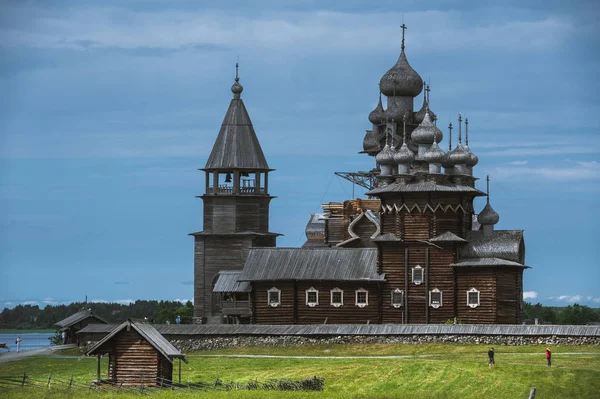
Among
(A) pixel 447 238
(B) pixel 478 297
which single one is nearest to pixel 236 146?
(A) pixel 447 238

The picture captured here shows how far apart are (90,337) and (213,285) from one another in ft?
42.8

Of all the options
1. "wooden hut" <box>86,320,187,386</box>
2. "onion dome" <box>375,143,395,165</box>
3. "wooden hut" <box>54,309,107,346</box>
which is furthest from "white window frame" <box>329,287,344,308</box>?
"wooden hut" <box>86,320,187,386</box>

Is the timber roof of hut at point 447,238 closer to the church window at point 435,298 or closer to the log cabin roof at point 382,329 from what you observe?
the church window at point 435,298

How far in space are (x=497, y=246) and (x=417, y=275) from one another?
14.2ft

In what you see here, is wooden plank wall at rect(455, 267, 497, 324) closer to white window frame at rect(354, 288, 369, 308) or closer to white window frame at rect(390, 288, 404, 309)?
white window frame at rect(390, 288, 404, 309)

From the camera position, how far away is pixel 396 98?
85625 millimetres

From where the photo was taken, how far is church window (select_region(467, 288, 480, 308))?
237ft

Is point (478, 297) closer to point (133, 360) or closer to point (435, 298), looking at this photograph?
point (435, 298)

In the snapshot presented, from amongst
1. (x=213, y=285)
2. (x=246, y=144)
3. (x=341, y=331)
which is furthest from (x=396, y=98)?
(x=341, y=331)

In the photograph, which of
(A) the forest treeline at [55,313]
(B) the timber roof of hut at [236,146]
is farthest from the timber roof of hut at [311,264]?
(A) the forest treeline at [55,313]

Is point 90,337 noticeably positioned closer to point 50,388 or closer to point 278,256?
point 278,256

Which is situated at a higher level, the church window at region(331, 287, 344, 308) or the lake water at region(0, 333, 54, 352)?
the church window at region(331, 287, 344, 308)

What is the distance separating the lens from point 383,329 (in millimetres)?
68062

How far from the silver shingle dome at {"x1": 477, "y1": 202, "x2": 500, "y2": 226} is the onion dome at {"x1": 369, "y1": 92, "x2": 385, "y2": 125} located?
13939mm
